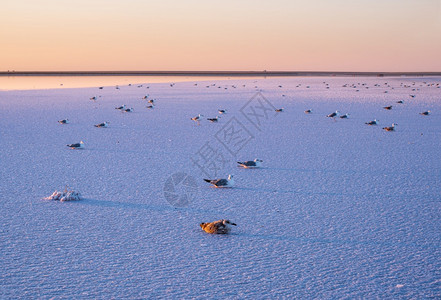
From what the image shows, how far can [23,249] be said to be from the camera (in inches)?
230

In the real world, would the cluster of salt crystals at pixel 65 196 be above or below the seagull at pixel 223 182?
below

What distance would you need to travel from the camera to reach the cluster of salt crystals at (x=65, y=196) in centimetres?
799

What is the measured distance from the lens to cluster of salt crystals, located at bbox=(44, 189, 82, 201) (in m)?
7.99

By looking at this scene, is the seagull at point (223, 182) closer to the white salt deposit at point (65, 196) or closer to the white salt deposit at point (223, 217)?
the white salt deposit at point (223, 217)

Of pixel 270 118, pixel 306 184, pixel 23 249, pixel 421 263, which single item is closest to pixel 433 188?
pixel 306 184

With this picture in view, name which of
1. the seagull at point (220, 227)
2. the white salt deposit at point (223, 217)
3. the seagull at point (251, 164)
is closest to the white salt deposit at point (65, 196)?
the white salt deposit at point (223, 217)

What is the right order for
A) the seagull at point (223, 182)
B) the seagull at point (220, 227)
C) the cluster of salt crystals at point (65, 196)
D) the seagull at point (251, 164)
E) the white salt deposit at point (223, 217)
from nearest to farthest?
the white salt deposit at point (223, 217)
the seagull at point (220, 227)
the cluster of salt crystals at point (65, 196)
the seagull at point (223, 182)
the seagull at point (251, 164)

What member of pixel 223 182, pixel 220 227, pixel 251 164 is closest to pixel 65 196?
pixel 223 182

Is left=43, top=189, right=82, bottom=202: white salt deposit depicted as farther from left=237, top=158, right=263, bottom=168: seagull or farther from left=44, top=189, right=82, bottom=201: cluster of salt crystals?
left=237, top=158, right=263, bottom=168: seagull

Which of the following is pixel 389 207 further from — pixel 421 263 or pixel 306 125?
pixel 306 125

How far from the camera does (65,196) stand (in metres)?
8.01

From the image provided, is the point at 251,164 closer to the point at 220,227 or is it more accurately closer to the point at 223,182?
the point at 223,182

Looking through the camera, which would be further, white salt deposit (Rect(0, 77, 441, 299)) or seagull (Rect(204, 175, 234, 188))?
seagull (Rect(204, 175, 234, 188))

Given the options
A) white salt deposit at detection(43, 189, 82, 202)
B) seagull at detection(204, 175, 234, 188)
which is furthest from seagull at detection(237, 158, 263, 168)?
white salt deposit at detection(43, 189, 82, 202)
